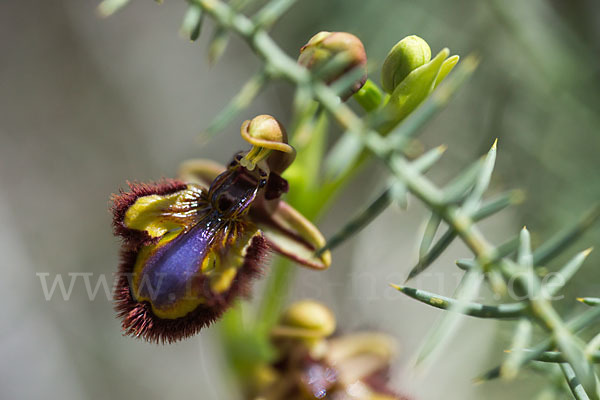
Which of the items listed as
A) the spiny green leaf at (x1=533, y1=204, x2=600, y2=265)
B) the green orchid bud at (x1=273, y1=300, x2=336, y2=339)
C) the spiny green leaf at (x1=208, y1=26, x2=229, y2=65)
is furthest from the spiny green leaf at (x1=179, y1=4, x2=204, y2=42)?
the green orchid bud at (x1=273, y1=300, x2=336, y2=339)

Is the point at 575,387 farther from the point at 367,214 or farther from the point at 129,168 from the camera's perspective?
the point at 129,168

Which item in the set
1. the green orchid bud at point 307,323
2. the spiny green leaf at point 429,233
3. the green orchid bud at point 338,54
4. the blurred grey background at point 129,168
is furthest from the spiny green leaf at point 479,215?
the blurred grey background at point 129,168

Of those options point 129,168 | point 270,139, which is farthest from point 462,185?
point 129,168

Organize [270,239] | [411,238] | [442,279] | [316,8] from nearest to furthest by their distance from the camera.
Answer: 1. [270,239]
2. [316,8]
3. [442,279]
4. [411,238]

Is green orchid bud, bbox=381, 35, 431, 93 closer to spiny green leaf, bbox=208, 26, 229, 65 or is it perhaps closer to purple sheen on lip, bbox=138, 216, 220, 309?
spiny green leaf, bbox=208, 26, 229, 65

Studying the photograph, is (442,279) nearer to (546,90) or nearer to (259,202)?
(546,90)

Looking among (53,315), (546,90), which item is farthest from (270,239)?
(53,315)
